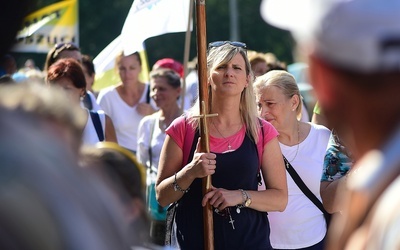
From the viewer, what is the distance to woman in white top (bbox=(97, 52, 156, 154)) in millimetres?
9047

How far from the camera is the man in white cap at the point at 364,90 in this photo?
5.47 feet

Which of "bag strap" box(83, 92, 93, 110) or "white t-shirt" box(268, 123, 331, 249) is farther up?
"bag strap" box(83, 92, 93, 110)

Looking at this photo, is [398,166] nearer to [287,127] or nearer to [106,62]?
[287,127]

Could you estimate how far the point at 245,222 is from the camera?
5.32 m

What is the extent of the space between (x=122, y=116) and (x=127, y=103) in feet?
0.49

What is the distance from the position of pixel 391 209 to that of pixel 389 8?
35 cm

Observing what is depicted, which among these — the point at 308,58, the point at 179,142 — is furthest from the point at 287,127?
the point at 308,58

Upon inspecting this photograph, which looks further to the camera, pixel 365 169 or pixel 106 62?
pixel 106 62

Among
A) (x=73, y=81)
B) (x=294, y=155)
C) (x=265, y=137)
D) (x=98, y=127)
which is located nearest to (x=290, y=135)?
(x=294, y=155)

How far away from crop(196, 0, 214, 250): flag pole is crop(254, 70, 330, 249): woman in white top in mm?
699

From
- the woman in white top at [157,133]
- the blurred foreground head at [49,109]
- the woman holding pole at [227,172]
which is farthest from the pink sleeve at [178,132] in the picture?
the blurred foreground head at [49,109]

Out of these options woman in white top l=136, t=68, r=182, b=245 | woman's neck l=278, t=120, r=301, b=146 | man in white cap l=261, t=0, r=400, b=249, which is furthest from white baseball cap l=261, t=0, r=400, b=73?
woman in white top l=136, t=68, r=182, b=245

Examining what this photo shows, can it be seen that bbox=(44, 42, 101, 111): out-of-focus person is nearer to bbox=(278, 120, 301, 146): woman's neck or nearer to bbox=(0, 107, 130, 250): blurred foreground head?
bbox=(278, 120, 301, 146): woman's neck

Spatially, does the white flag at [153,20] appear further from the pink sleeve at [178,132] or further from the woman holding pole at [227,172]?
the pink sleeve at [178,132]
